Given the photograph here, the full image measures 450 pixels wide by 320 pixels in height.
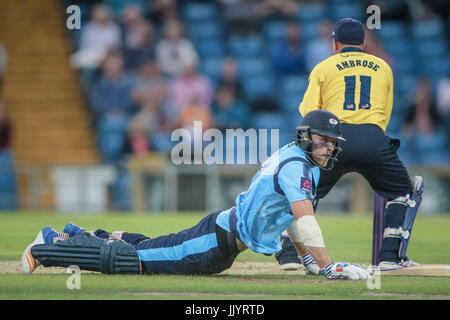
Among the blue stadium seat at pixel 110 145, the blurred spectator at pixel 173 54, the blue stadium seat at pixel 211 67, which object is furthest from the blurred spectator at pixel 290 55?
the blue stadium seat at pixel 110 145

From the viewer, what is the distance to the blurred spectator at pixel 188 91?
1694cm

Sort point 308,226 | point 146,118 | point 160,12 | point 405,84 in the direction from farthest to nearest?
point 160,12
point 405,84
point 146,118
point 308,226

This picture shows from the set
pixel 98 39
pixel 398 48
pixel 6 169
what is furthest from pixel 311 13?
pixel 6 169

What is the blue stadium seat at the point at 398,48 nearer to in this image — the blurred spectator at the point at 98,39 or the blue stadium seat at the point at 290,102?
the blue stadium seat at the point at 290,102

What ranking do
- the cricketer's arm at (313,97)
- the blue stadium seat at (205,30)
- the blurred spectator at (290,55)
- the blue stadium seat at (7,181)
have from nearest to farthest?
1. the cricketer's arm at (313,97)
2. the blue stadium seat at (7,181)
3. the blurred spectator at (290,55)
4. the blue stadium seat at (205,30)

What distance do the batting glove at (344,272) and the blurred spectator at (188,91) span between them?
10.8 metres

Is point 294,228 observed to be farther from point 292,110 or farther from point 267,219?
point 292,110

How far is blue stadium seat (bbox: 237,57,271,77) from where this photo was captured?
59.6 ft

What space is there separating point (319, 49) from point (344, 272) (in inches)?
455

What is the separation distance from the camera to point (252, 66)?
59.9 feet

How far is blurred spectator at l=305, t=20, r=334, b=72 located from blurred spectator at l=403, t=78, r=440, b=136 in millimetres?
1959
